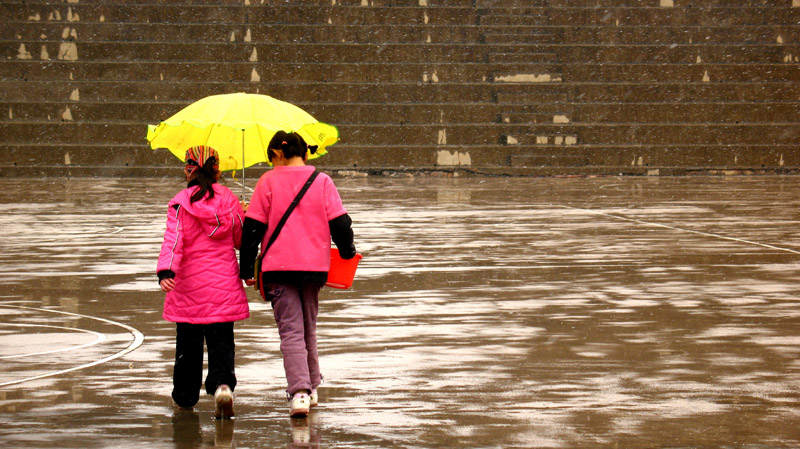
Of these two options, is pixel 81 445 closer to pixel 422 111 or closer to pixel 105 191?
pixel 105 191

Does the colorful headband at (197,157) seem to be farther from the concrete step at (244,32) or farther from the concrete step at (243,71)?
the concrete step at (244,32)

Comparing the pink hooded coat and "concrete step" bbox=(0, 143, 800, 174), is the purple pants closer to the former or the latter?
the pink hooded coat

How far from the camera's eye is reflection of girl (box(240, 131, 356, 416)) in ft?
21.8

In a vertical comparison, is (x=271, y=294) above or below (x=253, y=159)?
below

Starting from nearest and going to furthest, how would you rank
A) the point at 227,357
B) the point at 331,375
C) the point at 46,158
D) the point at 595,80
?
the point at 227,357, the point at 331,375, the point at 46,158, the point at 595,80

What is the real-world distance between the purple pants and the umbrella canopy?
2.58ft

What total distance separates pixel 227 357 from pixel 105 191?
20001 millimetres

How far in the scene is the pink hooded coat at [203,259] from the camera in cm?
661

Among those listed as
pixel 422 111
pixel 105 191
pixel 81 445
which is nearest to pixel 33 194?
pixel 105 191

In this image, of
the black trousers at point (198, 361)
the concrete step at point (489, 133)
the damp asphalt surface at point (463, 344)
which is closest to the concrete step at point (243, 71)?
the concrete step at point (489, 133)

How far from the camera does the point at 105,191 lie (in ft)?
85.3

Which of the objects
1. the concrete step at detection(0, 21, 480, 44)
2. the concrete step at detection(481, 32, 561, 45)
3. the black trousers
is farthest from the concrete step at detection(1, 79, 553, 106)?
the black trousers

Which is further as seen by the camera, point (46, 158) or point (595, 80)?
point (595, 80)

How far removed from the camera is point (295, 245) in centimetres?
666
